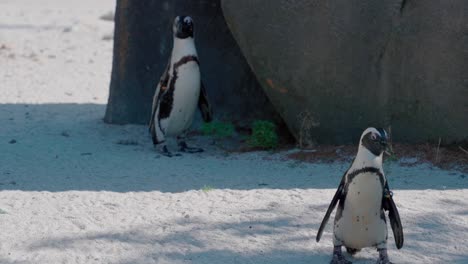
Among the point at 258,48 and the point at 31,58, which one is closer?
the point at 258,48

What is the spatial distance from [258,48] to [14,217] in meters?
2.74

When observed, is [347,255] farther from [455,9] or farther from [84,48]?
[84,48]

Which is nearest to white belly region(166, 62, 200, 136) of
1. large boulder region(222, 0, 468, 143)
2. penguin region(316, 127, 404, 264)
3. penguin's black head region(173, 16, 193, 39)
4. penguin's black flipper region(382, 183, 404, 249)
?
penguin's black head region(173, 16, 193, 39)

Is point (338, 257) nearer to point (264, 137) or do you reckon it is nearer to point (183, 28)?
point (264, 137)

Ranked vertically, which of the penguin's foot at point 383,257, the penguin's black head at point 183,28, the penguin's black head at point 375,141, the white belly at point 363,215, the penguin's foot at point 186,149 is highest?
the penguin's black head at point 183,28

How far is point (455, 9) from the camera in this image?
6.42m

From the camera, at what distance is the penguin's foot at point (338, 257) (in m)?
4.39

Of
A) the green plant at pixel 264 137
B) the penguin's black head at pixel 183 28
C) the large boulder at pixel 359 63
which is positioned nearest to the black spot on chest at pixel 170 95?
the penguin's black head at pixel 183 28

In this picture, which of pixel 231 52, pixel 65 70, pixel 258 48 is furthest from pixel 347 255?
pixel 65 70

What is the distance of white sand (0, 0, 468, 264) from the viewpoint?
181 inches

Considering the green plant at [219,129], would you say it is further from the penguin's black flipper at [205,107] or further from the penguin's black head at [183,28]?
the penguin's black head at [183,28]

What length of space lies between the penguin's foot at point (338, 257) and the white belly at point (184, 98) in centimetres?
323

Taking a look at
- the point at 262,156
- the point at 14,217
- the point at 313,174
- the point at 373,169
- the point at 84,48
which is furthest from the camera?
the point at 84,48

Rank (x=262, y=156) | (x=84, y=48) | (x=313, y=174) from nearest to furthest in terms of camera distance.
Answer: (x=313, y=174) < (x=262, y=156) < (x=84, y=48)
